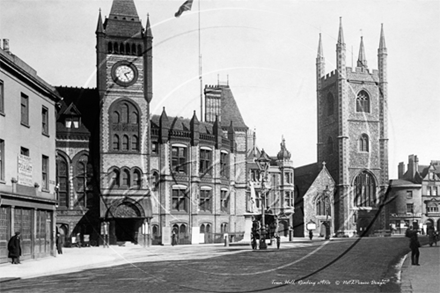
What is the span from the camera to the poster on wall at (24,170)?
27.2 metres

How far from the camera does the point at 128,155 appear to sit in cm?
4934

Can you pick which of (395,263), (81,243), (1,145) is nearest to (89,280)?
(1,145)

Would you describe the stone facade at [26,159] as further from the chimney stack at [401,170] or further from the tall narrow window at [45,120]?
the chimney stack at [401,170]

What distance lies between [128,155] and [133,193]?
3.15 m

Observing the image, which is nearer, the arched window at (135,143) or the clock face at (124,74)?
the clock face at (124,74)

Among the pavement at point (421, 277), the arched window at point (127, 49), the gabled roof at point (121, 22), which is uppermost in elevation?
the gabled roof at point (121, 22)

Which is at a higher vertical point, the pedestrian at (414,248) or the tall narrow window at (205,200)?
the tall narrow window at (205,200)

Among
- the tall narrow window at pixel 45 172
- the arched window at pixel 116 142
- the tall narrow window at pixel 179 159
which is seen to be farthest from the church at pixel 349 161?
the tall narrow window at pixel 45 172

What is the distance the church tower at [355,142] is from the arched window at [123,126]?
137 ft

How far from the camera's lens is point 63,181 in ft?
161

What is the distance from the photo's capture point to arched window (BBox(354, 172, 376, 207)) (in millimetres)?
87938

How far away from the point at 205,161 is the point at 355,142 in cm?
3957

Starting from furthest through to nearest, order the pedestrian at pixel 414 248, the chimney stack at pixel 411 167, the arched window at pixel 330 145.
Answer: the chimney stack at pixel 411 167 < the arched window at pixel 330 145 < the pedestrian at pixel 414 248

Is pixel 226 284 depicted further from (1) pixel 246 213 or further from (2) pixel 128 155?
(1) pixel 246 213
